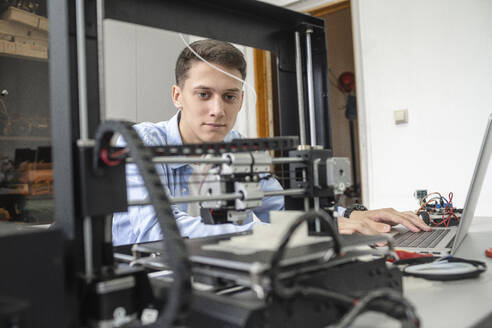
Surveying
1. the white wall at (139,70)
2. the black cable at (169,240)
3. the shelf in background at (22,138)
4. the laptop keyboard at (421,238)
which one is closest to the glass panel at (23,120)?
the shelf in background at (22,138)

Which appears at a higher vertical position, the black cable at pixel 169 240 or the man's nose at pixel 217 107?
the man's nose at pixel 217 107

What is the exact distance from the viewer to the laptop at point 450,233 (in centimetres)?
88

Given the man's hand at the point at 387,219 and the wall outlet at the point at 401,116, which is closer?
the man's hand at the point at 387,219

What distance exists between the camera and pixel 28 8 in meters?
2.19

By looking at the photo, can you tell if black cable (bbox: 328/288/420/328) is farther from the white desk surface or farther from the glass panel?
the glass panel

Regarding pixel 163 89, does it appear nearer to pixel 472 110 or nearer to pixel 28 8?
pixel 28 8

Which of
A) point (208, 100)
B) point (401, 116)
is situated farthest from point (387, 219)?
point (401, 116)

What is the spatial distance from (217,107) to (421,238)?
85 centimetres

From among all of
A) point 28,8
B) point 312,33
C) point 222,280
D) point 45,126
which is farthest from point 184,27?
point 28,8

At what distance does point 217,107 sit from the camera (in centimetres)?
158

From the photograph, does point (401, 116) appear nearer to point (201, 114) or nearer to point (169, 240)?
point (201, 114)

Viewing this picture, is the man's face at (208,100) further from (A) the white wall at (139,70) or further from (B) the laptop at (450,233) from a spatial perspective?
(A) the white wall at (139,70)

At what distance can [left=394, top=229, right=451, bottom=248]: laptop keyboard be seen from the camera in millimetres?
1035

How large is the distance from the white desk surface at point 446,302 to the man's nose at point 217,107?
101 cm
